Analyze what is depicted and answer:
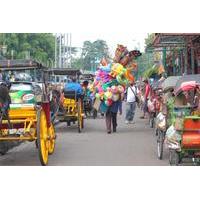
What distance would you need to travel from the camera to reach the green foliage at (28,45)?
64.7 meters

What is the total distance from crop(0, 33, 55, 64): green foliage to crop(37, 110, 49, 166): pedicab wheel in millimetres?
51102

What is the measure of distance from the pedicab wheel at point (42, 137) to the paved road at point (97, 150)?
48cm

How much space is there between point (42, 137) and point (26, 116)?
553 millimetres

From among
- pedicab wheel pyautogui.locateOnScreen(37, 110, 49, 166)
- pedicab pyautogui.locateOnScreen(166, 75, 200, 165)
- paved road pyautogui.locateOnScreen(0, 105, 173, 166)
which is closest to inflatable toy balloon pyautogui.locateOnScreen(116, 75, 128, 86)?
paved road pyautogui.locateOnScreen(0, 105, 173, 166)

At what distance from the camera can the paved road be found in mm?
11695

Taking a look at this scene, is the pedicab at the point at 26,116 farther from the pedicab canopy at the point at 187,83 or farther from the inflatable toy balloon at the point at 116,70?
the inflatable toy balloon at the point at 116,70

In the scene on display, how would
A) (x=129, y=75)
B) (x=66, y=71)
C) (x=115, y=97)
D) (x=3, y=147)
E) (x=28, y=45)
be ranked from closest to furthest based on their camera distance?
1. (x=3, y=147)
2. (x=115, y=97)
3. (x=129, y=75)
4. (x=66, y=71)
5. (x=28, y=45)

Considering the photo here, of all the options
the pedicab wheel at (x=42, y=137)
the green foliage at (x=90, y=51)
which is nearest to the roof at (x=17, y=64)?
the pedicab wheel at (x=42, y=137)

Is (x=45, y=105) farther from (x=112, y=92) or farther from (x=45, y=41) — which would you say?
(x=45, y=41)

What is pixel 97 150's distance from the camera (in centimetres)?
1367

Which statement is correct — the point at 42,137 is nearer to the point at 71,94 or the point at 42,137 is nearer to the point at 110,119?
the point at 110,119

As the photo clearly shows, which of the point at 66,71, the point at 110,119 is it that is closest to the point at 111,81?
the point at 110,119

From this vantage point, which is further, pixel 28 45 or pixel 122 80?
pixel 28 45

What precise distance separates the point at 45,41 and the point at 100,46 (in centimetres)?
4334
